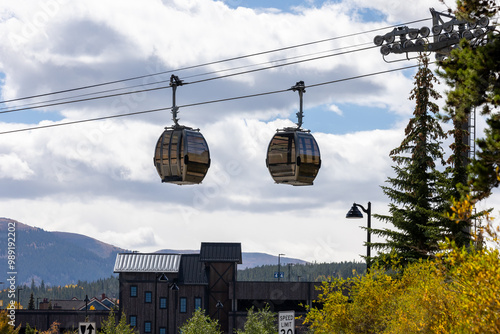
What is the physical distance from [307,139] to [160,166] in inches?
179

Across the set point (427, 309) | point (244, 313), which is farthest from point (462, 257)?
point (244, 313)

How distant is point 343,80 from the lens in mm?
21438

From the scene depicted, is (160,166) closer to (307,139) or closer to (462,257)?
(307,139)

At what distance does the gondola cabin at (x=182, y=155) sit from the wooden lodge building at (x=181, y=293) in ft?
175

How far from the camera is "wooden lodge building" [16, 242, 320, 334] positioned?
7519 cm

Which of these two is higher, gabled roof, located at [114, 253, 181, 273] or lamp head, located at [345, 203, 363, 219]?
lamp head, located at [345, 203, 363, 219]

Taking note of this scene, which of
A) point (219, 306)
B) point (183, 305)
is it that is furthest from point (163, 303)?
point (219, 306)

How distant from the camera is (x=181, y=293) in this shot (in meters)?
78.9

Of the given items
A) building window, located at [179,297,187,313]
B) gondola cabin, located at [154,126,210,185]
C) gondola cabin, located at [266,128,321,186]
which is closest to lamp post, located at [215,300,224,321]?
building window, located at [179,297,187,313]

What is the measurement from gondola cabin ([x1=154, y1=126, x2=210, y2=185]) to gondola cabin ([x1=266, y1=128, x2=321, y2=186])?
6.63 feet

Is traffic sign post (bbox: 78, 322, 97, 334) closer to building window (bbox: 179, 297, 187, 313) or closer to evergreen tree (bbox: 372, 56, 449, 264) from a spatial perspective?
evergreen tree (bbox: 372, 56, 449, 264)

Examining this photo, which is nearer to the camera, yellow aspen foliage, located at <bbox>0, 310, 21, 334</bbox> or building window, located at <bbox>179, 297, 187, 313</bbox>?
yellow aspen foliage, located at <bbox>0, 310, 21, 334</bbox>

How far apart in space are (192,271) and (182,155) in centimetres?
6109

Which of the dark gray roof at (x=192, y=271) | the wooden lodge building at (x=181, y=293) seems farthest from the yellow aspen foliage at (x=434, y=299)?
the dark gray roof at (x=192, y=271)
